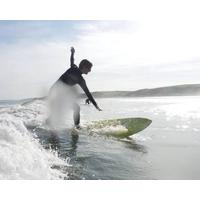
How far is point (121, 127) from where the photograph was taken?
18.6 feet

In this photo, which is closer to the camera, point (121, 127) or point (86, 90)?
point (86, 90)

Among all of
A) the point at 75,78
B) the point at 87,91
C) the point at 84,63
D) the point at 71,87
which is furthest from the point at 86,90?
the point at 71,87

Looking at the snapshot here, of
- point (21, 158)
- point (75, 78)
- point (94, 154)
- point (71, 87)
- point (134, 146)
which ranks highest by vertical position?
point (75, 78)

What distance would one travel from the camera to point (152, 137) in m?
5.46

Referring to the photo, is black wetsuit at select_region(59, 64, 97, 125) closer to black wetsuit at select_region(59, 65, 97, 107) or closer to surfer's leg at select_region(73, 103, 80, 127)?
black wetsuit at select_region(59, 65, 97, 107)

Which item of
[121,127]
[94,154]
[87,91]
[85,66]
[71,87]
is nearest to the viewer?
[94,154]

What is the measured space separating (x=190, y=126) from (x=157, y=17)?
1896 millimetres

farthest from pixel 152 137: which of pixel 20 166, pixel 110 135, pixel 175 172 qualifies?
pixel 20 166

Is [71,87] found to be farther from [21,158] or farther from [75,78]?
[21,158]

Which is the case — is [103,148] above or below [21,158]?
below

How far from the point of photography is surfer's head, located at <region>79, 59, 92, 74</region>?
4.70m

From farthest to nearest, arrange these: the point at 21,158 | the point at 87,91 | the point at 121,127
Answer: the point at 121,127 < the point at 87,91 < the point at 21,158

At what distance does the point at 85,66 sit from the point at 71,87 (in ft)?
2.45

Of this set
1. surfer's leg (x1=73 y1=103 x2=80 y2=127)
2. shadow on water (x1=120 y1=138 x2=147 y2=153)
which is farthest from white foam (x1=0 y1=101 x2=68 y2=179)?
surfer's leg (x1=73 y1=103 x2=80 y2=127)
